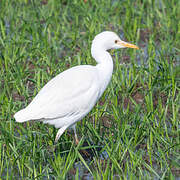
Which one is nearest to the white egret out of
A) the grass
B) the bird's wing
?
the bird's wing

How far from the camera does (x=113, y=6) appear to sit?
835 cm

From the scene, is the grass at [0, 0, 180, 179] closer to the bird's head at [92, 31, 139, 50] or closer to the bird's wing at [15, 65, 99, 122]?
the bird's wing at [15, 65, 99, 122]

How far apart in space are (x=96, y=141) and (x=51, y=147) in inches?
17.9

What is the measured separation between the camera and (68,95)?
5.07m

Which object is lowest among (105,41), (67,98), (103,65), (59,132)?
(59,132)

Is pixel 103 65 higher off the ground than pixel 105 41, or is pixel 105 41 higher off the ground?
pixel 105 41

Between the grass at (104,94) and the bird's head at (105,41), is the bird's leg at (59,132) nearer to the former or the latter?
the grass at (104,94)

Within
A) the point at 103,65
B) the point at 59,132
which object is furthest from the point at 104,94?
the point at 59,132

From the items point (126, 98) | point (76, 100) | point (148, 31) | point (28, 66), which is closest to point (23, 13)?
point (28, 66)

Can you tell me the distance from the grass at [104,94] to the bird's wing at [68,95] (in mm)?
258

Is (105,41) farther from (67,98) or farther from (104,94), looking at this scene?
(104,94)

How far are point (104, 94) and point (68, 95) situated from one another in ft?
3.81

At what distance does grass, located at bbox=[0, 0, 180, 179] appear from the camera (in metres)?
4.80

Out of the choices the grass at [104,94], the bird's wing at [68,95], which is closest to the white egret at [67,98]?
the bird's wing at [68,95]
